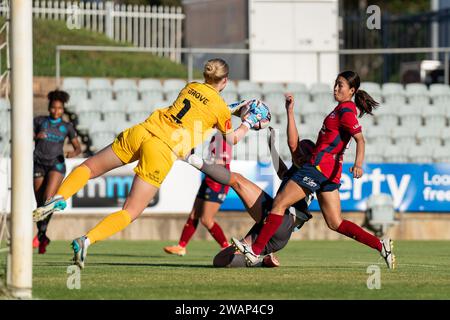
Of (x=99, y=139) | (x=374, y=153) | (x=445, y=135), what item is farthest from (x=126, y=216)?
(x=445, y=135)

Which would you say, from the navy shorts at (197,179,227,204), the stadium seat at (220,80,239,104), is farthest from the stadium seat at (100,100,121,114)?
the navy shorts at (197,179,227,204)

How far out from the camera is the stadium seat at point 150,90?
24.0 metres

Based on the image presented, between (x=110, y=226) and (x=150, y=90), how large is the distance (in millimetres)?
13677

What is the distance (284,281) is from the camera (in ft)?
32.0

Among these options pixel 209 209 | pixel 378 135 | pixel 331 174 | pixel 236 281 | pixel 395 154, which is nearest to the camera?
pixel 236 281

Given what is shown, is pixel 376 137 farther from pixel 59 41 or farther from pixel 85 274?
pixel 85 274

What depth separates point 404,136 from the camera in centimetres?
2455

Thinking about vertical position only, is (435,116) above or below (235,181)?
above

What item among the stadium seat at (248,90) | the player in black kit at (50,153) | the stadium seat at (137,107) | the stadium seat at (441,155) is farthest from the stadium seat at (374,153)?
the player in black kit at (50,153)

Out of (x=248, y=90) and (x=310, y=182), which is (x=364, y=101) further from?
(x=248, y=90)

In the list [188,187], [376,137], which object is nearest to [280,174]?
[188,187]

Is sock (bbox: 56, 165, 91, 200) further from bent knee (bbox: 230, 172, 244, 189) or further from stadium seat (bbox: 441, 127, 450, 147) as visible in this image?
stadium seat (bbox: 441, 127, 450, 147)

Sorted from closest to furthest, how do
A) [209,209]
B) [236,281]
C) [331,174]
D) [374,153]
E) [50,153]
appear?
1. [236,281]
2. [331,174]
3. [209,209]
4. [50,153]
5. [374,153]

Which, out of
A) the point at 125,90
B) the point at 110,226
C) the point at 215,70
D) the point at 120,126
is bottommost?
the point at 110,226
